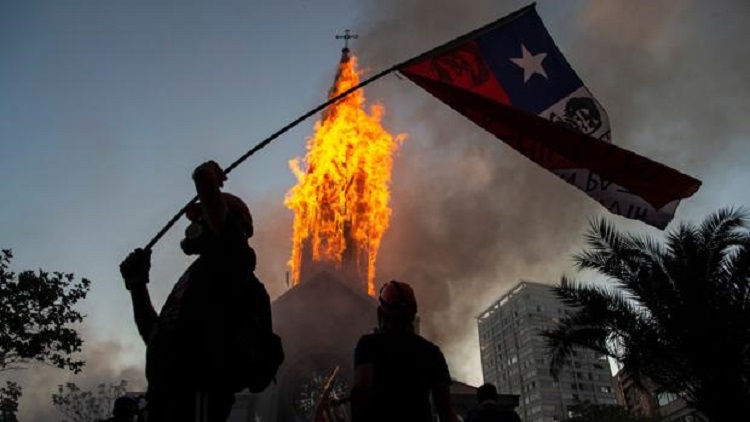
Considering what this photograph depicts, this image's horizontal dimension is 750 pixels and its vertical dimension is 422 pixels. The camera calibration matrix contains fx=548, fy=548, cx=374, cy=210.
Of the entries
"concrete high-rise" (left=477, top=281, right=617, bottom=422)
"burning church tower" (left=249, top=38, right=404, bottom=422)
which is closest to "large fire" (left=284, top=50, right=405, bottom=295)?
"burning church tower" (left=249, top=38, right=404, bottom=422)

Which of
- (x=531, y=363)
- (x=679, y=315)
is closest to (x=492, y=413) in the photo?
(x=679, y=315)

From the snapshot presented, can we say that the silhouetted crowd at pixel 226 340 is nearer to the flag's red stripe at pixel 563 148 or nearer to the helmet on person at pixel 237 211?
the helmet on person at pixel 237 211

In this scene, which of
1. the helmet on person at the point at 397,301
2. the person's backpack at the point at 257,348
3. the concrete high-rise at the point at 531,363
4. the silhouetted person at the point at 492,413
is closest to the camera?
the person's backpack at the point at 257,348

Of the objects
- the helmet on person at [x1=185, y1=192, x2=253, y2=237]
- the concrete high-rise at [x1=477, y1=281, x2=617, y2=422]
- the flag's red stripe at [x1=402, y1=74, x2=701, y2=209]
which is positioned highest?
the concrete high-rise at [x1=477, y1=281, x2=617, y2=422]

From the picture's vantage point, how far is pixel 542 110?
6734 mm

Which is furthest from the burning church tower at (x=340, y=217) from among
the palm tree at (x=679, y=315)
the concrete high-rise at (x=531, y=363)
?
the concrete high-rise at (x=531, y=363)

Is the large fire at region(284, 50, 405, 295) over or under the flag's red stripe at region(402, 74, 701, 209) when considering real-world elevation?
over

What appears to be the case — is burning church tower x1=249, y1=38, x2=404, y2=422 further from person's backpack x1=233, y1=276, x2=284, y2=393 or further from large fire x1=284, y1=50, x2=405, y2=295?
person's backpack x1=233, y1=276, x2=284, y2=393

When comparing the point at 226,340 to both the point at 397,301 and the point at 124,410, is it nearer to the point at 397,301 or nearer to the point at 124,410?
the point at 397,301

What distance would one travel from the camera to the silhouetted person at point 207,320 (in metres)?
2.67

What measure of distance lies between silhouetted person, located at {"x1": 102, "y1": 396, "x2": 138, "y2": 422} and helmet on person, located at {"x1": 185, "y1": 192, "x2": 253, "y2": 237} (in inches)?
85.2

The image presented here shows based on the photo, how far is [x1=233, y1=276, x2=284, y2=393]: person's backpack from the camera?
2.80 meters

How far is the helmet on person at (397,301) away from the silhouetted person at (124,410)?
2.45 meters

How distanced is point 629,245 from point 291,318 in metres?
14.8
